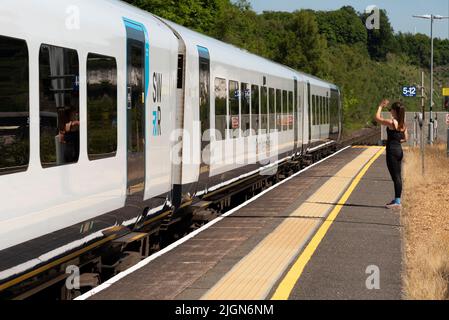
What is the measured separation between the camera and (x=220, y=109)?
13.8 metres

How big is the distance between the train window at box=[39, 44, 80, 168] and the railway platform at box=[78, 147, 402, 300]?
1.35m

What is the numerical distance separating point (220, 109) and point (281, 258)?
537 centimetres

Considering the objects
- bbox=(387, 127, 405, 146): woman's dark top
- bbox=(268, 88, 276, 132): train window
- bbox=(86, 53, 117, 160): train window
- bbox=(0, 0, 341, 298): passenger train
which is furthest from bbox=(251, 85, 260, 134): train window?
bbox=(86, 53, 117, 160): train window

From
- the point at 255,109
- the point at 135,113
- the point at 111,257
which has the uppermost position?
the point at 255,109

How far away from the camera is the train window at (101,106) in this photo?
24.2 feet

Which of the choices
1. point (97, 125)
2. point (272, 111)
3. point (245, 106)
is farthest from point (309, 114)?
point (97, 125)

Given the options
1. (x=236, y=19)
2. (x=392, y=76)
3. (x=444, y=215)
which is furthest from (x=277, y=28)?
(x=444, y=215)

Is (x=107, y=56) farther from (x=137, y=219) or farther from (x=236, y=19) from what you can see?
(x=236, y=19)

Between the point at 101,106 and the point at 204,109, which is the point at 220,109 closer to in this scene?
the point at 204,109

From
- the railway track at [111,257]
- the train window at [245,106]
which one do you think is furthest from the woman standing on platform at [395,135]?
the train window at [245,106]

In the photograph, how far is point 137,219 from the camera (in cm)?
930

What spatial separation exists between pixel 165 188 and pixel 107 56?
9.40 ft

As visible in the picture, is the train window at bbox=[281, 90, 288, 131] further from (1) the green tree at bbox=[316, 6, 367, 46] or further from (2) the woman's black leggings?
(1) the green tree at bbox=[316, 6, 367, 46]

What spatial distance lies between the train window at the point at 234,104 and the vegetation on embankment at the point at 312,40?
85.6 feet
